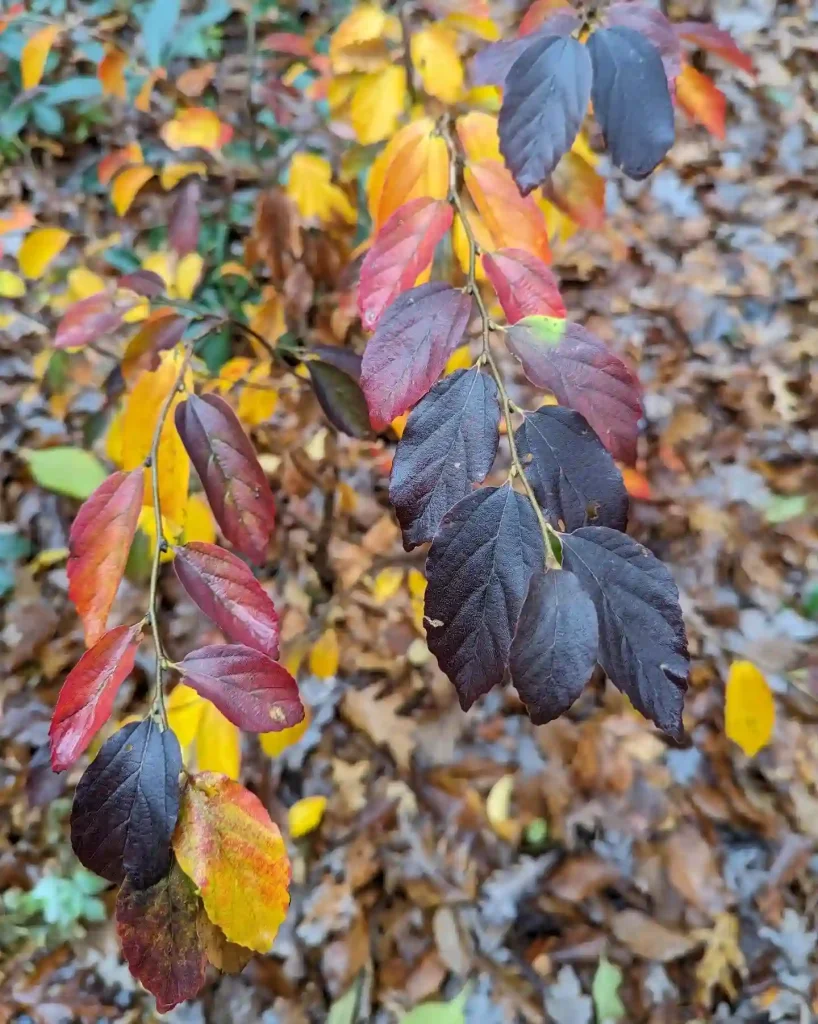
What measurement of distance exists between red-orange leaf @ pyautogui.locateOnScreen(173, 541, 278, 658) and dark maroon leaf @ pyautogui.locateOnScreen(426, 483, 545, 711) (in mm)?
170

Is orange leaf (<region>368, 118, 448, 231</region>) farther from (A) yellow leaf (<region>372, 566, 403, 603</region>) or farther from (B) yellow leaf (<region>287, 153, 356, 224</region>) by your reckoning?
(A) yellow leaf (<region>372, 566, 403, 603</region>)

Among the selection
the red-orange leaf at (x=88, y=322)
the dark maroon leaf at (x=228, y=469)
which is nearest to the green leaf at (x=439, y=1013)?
the dark maroon leaf at (x=228, y=469)

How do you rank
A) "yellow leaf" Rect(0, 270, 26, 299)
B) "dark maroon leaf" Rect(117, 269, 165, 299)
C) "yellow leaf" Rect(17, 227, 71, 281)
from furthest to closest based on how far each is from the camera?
"yellow leaf" Rect(0, 270, 26, 299)
"yellow leaf" Rect(17, 227, 71, 281)
"dark maroon leaf" Rect(117, 269, 165, 299)

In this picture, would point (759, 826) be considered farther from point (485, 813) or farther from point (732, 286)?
point (732, 286)

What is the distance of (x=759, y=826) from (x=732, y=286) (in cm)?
136

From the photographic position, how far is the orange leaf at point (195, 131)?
119 cm

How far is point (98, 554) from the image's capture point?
536mm

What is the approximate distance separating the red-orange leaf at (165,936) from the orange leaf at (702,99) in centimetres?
88

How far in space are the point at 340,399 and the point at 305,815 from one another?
0.84 metres

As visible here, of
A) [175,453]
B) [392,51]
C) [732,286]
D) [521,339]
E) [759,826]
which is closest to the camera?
[521,339]

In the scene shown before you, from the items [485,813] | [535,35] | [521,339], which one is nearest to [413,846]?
[485,813]

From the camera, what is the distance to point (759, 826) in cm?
131

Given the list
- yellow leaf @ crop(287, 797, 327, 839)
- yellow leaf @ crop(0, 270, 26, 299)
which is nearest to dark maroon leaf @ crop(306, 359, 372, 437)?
yellow leaf @ crop(287, 797, 327, 839)

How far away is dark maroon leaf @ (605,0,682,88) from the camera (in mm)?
580
